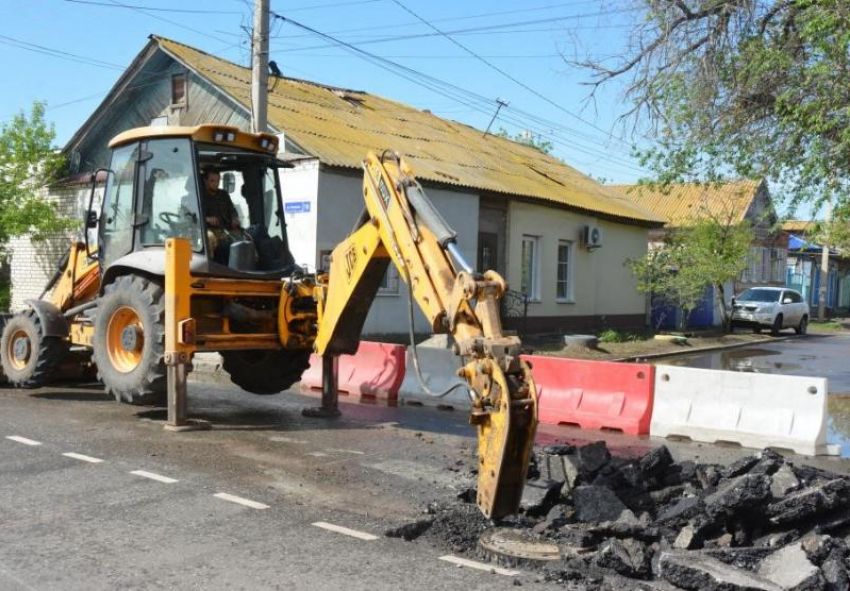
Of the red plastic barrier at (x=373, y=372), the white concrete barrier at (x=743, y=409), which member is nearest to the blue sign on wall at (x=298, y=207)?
the red plastic barrier at (x=373, y=372)

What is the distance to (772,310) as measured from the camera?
99.8 feet

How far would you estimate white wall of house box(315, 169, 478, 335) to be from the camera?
1727cm

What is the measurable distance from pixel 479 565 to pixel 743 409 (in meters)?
5.45

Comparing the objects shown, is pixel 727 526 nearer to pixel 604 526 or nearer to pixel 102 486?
pixel 604 526

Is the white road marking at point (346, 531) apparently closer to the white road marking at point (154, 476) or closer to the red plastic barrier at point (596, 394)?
the white road marking at point (154, 476)

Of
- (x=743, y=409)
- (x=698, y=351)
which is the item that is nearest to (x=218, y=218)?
(x=743, y=409)

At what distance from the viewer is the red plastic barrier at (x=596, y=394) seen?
1023 cm

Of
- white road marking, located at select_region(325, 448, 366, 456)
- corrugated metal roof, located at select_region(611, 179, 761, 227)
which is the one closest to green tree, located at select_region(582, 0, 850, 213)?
corrugated metal roof, located at select_region(611, 179, 761, 227)

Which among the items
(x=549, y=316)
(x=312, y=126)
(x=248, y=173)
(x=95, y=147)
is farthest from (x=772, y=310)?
(x=248, y=173)

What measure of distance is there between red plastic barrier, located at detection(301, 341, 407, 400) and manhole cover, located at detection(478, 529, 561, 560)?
6.64 m

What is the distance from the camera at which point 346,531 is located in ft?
18.8

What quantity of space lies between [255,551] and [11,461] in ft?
11.0

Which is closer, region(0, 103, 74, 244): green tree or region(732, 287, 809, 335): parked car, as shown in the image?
region(0, 103, 74, 244): green tree

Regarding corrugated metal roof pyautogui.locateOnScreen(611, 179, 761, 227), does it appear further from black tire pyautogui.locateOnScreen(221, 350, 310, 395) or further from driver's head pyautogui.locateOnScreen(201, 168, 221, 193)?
driver's head pyautogui.locateOnScreen(201, 168, 221, 193)
